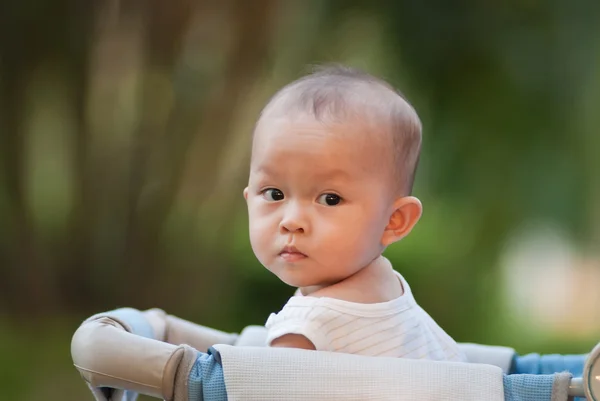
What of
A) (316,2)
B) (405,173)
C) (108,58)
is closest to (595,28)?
(316,2)

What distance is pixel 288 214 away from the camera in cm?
90

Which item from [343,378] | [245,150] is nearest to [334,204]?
[343,378]

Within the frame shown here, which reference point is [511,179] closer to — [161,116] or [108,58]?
[161,116]

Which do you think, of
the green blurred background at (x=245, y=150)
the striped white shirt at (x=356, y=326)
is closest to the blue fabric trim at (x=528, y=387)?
the striped white shirt at (x=356, y=326)

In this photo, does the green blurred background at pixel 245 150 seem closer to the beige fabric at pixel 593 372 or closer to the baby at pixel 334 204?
the baby at pixel 334 204

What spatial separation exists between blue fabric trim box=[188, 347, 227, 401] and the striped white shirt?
0.30ft

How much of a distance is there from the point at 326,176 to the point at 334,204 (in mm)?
36

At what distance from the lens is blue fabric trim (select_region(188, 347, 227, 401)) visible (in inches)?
30.4

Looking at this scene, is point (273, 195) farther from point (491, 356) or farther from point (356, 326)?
point (491, 356)

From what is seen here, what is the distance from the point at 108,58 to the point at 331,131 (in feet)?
5.21

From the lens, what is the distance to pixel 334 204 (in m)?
0.91

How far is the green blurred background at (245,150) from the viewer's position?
Result: 232cm

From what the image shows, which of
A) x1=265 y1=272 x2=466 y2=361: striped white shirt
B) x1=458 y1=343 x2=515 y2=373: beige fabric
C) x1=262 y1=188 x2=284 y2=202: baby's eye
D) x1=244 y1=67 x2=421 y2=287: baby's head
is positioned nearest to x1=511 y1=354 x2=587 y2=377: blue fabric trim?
x1=458 y1=343 x2=515 y2=373: beige fabric

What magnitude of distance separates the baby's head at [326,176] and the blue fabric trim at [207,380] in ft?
0.55
